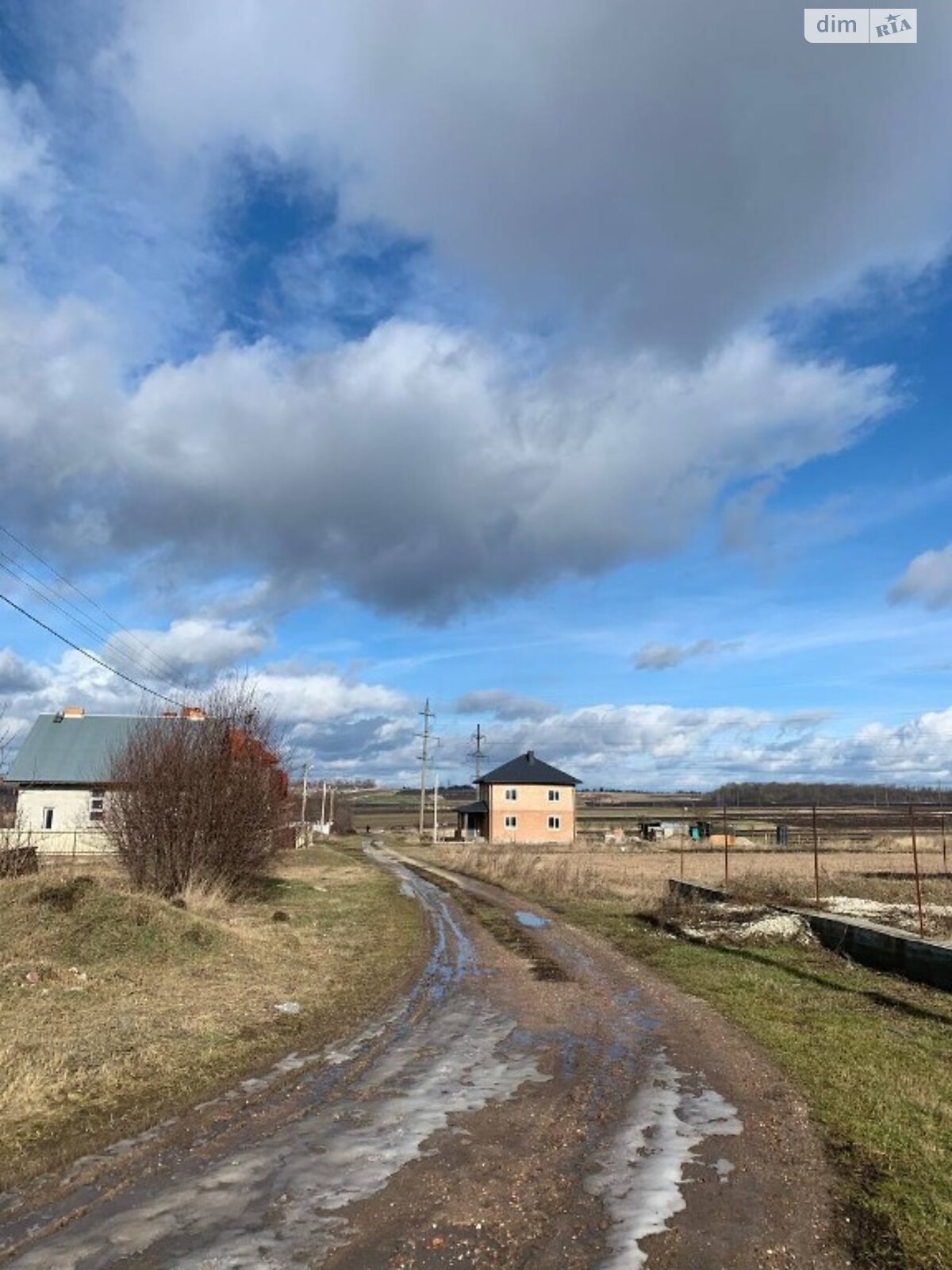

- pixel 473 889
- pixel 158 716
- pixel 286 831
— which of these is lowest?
pixel 473 889

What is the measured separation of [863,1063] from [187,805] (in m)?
15.1

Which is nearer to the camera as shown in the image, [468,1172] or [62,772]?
[468,1172]

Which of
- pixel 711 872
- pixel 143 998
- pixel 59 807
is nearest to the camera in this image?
pixel 143 998

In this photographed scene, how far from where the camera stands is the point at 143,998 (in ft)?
33.9

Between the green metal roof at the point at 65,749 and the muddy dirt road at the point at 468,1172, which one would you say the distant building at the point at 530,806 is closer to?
the green metal roof at the point at 65,749

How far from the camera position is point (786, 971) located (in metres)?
13.1

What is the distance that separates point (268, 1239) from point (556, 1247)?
1.40 meters

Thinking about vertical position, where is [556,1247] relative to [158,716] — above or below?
below

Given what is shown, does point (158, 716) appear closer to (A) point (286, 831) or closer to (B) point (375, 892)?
(A) point (286, 831)

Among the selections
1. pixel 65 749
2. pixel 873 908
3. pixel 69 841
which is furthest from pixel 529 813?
pixel 873 908

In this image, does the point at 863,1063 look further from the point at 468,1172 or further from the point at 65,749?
the point at 65,749

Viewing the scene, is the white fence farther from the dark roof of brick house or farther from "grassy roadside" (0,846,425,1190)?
the dark roof of brick house

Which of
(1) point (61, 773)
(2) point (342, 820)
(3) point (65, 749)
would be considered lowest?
(2) point (342, 820)

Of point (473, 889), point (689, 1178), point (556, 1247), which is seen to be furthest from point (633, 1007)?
point (473, 889)
